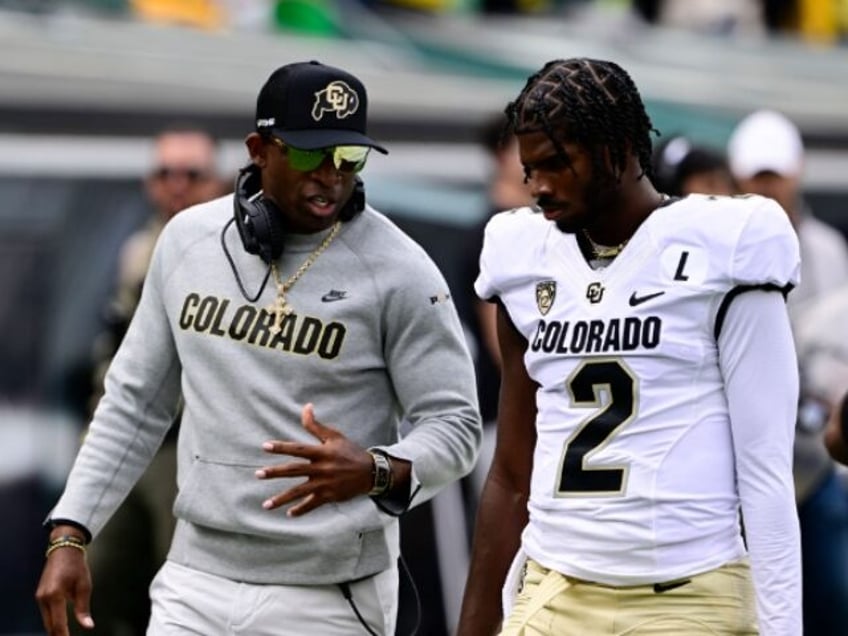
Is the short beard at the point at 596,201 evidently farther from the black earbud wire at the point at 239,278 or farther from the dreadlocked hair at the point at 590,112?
the black earbud wire at the point at 239,278

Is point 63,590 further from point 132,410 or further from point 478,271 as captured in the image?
point 478,271

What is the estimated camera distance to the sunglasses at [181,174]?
8.90 meters

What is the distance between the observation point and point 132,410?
19.5 ft

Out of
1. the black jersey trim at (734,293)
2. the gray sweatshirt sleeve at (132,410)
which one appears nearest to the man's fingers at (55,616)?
the gray sweatshirt sleeve at (132,410)

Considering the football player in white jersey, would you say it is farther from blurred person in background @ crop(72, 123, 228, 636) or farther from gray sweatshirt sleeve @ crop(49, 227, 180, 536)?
blurred person in background @ crop(72, 123, 228, 636)

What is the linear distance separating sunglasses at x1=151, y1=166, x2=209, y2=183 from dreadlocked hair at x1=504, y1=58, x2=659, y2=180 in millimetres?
3890

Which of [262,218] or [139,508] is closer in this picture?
[262,218]

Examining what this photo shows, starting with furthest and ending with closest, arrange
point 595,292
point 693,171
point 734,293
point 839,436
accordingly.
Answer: point 693,171 < point 839,436 < point 595,292 < point 734,293

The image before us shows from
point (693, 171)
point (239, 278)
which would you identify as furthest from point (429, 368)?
point (693, 171)

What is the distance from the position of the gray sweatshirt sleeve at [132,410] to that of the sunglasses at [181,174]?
2.92 m

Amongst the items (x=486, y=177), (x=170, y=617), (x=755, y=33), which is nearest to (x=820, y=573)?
(x=486, y=177)

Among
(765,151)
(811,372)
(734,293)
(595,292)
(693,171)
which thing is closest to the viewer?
(734,293)

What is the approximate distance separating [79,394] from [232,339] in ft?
12.2

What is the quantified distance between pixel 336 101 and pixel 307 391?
24.1 inches
